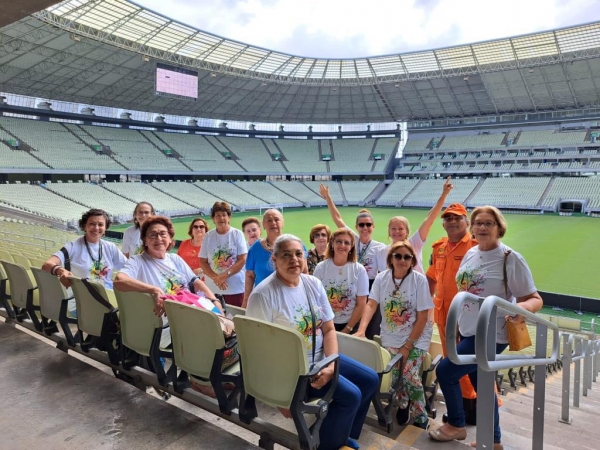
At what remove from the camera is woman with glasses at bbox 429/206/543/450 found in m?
3.06

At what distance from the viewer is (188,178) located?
49844 mm

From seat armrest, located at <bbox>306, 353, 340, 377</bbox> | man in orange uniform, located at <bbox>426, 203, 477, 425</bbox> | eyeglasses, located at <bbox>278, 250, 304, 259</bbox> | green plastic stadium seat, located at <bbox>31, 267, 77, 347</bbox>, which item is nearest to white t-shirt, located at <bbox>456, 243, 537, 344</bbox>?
man in orange uniform, located at <bbox>426, 203, 477, 425</bbox>

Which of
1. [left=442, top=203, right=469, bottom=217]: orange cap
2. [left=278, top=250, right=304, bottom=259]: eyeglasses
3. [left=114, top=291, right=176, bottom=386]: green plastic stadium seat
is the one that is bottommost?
[left=114, top=291, right=176, bottom=386]: green plastic stadium seat

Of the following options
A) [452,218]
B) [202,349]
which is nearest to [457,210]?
[452,218]

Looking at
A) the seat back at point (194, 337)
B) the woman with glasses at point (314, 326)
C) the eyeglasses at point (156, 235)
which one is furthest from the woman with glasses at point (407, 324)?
the eyeglasses at point (156, 235)

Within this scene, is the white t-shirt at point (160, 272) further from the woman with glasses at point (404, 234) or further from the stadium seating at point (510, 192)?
the stadium seating at point (510, 192)

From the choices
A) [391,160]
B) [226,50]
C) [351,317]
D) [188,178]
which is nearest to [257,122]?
[188,178]

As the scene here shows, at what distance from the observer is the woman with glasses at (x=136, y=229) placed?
562 centimetres

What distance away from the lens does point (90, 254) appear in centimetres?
443

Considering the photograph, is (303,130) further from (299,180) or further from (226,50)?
(226,50)

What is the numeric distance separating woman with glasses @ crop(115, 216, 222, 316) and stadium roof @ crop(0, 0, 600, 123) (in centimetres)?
2643

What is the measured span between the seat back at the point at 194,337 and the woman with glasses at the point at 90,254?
1759 millimetres

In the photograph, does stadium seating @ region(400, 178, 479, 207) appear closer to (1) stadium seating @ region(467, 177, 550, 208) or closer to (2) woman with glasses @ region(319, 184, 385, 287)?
(1) stadium seating @ region(467, 177, 550, 208)

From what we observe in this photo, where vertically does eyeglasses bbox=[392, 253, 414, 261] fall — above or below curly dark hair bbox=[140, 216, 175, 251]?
below
